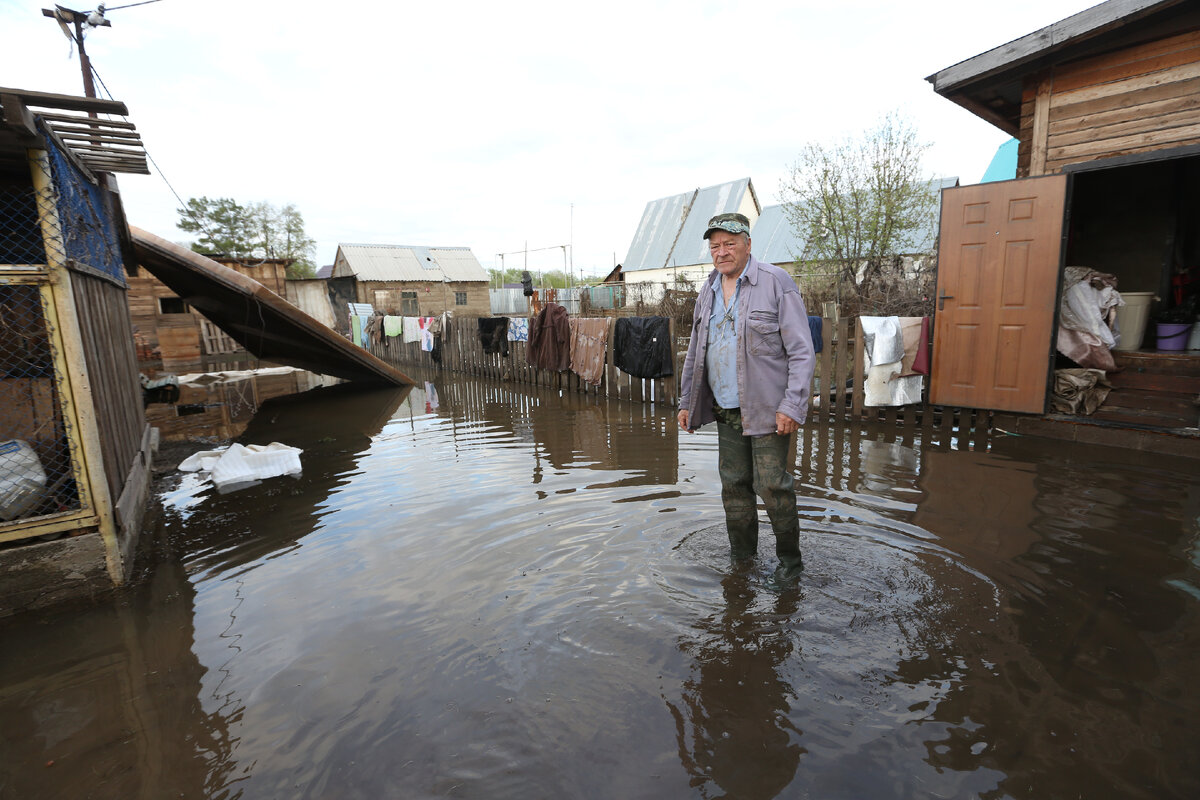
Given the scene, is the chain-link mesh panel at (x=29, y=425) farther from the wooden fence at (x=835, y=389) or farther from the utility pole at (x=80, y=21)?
the utility pole at (x=80, y=21)

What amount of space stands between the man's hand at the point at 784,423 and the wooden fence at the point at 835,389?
4169mm

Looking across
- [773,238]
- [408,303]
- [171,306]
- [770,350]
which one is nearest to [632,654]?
[770,350]

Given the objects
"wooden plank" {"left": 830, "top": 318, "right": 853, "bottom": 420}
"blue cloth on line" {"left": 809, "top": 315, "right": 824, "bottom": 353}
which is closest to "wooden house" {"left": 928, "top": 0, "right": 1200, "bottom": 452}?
"wooden plank" {"left": 830, "top": 318, "right": 853, "bottom": 420}

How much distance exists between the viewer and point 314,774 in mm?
2152

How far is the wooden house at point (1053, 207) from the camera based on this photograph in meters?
5.87

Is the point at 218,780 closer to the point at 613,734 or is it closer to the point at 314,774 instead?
the point at 314,774

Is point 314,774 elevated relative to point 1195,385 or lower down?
lower down

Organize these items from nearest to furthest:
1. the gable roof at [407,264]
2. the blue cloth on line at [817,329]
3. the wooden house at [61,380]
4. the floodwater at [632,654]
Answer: the floodwater at [632,654], the wooden house at [61,380], the blue cloth on line at [817,329], the gable roof at [407,264]

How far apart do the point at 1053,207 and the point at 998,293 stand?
3.32ft

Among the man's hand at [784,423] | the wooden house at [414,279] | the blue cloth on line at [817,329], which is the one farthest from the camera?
the wooden house at [414,279]

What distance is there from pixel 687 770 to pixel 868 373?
6.42m

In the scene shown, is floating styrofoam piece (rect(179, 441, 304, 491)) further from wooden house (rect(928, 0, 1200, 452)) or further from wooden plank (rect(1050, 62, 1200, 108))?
wooden plank (rect(1050, 62, 1200, 108))

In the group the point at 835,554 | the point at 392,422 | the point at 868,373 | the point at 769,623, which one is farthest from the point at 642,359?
the point at 769,623

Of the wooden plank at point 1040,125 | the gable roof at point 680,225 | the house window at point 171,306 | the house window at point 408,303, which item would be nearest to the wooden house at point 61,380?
the wooden plank at point 1040,125
